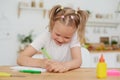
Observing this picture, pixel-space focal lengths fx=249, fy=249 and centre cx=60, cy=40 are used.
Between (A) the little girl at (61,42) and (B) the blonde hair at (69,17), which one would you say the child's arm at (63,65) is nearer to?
(A) the little girl at (61,42)

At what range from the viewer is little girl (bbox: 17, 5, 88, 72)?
1450 millimetres

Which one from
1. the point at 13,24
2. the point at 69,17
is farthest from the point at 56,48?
the point at 13,24

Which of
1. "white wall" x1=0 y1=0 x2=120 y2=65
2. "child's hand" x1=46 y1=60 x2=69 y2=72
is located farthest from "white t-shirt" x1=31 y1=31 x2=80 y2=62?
"white wall" x1=0 y1=0 x2=120 y2=65

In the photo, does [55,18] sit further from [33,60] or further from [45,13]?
[45,13]

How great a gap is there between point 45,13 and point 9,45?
0.83 metres

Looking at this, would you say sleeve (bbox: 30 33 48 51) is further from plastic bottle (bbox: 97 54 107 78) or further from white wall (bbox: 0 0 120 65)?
white wall (bbox: 0 0 120 65)

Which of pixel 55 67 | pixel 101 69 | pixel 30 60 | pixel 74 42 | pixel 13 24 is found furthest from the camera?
pixel 13 24

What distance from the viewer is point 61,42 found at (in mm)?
→ 1724

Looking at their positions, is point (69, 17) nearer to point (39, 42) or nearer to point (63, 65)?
point (39, 42)

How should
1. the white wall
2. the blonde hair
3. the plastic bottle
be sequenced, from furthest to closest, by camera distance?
the white wall → the blonde hair → the plastic bottle

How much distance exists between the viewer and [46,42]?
71.7 inches

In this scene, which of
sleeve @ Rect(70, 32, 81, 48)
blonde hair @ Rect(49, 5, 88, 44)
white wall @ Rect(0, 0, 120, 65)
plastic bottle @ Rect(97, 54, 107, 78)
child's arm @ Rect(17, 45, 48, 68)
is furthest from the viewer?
white wall @ Rect(0, 0, 120, 65)

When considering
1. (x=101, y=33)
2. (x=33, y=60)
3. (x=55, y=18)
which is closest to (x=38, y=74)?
(x=33, y=60)

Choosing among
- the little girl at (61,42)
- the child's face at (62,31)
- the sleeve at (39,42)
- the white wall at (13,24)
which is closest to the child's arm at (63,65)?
the little girl at (61,42)
